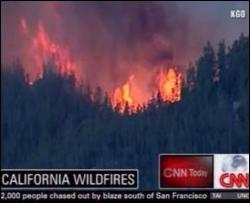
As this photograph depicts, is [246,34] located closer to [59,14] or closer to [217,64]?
[217,64]

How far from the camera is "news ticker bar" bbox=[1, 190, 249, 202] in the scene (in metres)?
1.79

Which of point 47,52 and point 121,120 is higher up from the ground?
point 47,52

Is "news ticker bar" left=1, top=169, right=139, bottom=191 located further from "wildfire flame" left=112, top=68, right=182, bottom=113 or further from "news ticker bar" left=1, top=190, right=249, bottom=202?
"wildfire flame" left=112, top=68, right=182, bottom=113

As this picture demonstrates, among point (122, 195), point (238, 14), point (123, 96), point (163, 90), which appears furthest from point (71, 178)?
point (238, 14)

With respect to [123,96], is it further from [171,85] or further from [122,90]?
[171,85]

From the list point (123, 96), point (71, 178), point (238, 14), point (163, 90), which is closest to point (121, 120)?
point (123, 96)

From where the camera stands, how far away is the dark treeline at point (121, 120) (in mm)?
1733

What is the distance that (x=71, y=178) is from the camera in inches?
70.2

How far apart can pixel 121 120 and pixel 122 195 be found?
0.30m

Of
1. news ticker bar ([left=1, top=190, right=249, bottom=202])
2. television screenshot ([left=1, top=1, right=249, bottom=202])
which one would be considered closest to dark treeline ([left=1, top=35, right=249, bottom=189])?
television screenshot ([left=1, top=1, right=249, bottom=202])

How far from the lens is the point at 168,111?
69.2 inches

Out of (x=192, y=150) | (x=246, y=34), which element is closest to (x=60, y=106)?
(x=192, y=150)

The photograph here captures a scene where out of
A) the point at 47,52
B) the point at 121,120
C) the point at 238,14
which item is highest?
the point at 238,14

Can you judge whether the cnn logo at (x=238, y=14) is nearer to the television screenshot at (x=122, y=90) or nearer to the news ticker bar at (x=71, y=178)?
the television screenshot at (x=122, y=90)
